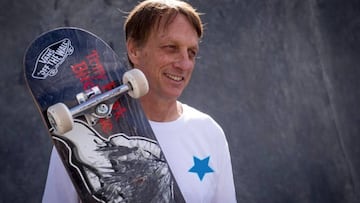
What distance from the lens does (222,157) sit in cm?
255

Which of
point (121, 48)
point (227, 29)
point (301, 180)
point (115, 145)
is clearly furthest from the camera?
point (301, 180)

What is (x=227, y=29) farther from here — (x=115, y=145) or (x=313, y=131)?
(x=115, y=145)

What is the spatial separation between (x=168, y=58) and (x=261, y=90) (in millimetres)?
2241

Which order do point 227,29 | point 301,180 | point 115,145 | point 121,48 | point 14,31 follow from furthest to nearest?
point 301,180 < point 227,29 < point 121,48 < point 14,31 < point 115,145

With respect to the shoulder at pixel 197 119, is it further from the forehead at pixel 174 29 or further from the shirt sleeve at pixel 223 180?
the forehead at pixel 174 29

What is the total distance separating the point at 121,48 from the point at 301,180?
1.77 m

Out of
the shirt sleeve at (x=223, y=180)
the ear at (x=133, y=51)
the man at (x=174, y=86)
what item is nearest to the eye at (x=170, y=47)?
the man at (x=174, y=86)

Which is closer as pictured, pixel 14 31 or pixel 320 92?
pixel 14 31

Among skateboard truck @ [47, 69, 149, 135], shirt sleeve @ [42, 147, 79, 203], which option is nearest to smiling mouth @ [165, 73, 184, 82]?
skateboard truck @ [47, 69, 149, 135]

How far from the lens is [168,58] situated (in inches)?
95.8

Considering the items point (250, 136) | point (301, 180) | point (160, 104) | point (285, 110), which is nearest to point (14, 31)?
point (160, 104)

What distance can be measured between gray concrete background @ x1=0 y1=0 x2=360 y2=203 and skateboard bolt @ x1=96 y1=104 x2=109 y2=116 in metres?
1.50

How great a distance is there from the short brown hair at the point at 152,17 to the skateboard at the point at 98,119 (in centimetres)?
17

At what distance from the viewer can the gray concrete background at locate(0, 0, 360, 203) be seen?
11.9ft
